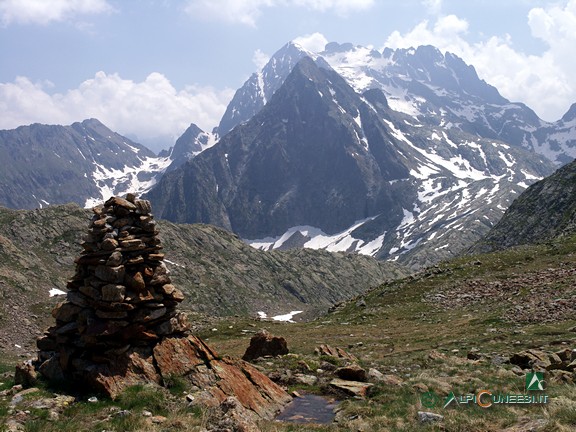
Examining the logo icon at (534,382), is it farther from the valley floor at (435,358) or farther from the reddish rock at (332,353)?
the reddish rock at (332,353)

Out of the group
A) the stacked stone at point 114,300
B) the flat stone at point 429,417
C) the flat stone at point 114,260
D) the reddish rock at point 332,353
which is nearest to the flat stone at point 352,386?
the flat stone at point 429,417

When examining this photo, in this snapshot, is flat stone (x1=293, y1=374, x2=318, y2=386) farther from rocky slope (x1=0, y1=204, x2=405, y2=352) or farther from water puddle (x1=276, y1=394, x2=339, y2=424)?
rocky slope (x1=0, y1=204, x2=405, y2=352)

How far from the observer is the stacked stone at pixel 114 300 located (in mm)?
19484

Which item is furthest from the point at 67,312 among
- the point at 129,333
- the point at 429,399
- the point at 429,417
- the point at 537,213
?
the point at 537,213

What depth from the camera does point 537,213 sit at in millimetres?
114062

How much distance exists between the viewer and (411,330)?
3978cm

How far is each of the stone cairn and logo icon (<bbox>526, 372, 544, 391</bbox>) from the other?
9.91m

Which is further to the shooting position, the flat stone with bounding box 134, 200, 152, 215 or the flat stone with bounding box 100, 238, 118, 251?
the flat stone with bounding box 134, 200, 152, 215

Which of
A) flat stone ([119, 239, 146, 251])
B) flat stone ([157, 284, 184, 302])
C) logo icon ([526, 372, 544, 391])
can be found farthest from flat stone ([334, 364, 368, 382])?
flat stone ([119, 239, 146, 251])

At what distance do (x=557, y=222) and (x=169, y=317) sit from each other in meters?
102

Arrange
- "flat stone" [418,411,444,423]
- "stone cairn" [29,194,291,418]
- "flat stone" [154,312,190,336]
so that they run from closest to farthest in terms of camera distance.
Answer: "flat stone" [418,411,444,423], "stone cairn" [29,194,291,418], "flat stone" [154,312,190,336]

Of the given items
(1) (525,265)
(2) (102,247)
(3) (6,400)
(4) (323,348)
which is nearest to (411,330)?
(4) (323,348)

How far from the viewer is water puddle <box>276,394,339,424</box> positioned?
18.2 meters

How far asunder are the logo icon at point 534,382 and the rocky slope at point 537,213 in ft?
292
